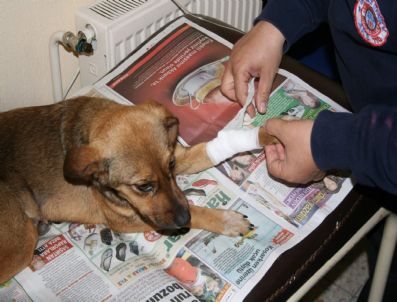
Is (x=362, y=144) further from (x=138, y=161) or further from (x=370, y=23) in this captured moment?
(x=138, y=161)

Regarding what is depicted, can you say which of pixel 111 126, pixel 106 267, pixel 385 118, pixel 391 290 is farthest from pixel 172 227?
pixel 391 290

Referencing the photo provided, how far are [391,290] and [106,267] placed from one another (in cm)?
105

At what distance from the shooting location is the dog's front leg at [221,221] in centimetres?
158

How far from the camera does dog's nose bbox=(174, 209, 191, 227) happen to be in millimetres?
1543

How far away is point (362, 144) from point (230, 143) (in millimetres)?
495

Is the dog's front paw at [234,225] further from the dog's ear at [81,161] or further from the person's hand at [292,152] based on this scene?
the dog's ear at [81,161]

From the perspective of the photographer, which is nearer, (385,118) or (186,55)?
(385,118)

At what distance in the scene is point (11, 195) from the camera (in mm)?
1655

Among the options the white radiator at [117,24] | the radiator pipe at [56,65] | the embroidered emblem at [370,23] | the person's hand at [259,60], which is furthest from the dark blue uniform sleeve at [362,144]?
the radiator pipe at [56,65]

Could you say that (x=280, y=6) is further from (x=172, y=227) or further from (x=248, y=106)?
(x=172, y=227)

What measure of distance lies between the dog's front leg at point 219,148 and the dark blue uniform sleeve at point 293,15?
35cm

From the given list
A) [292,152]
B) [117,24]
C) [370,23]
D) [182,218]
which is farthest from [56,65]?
[370,23]

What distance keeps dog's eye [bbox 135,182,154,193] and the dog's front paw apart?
24 cm

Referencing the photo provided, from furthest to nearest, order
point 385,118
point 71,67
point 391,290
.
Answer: point 71,67
point 391,290
point 385,118
